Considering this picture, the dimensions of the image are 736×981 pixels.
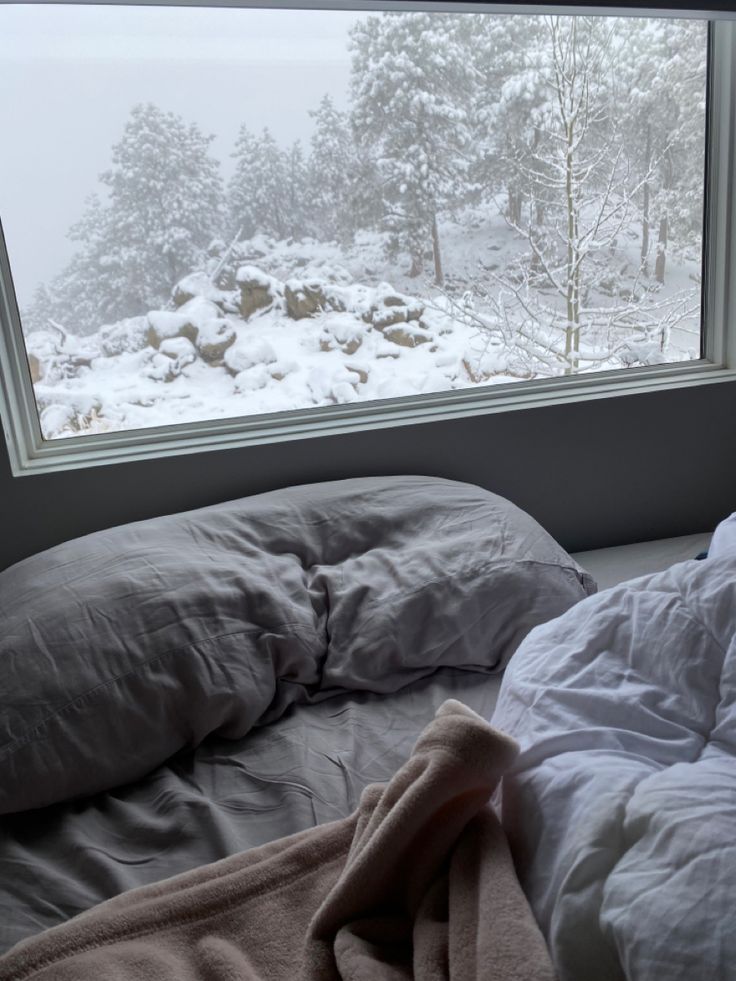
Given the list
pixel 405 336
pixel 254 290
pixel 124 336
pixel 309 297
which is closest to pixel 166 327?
pixel 124 336

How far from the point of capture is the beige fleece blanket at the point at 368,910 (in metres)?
0.78

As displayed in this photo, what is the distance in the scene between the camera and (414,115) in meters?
1.94

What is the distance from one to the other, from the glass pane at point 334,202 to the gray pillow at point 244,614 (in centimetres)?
46

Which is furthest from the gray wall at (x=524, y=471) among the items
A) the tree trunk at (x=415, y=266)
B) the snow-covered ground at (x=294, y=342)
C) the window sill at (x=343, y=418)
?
the tree trunk at (x=415, y=266)

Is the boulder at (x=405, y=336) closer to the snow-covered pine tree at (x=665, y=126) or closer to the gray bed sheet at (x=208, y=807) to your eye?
the snow-covered pine tree at (x=665, y=126)

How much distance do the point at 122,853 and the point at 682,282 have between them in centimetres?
185

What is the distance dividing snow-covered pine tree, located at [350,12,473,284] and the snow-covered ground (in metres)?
0.06

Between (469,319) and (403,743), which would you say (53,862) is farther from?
(469,319)

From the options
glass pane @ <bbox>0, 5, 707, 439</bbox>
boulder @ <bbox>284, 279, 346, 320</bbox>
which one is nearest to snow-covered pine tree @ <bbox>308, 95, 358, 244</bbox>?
glass pane @ <bbox>0, 5, 707, 439</bbox>

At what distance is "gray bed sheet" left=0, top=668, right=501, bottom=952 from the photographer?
1077 mm

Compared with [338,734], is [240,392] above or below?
above

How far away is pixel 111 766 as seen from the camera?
1.24 m

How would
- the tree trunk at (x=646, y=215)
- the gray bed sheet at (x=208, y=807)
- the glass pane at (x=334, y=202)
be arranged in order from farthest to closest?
the tree trunk at (x=646, y=215)
the glass pane at (x=334, y=202)
the gray bed sheet at (x=208, y=807)

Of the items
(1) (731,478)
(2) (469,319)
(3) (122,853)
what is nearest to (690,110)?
(2) (469,319)
